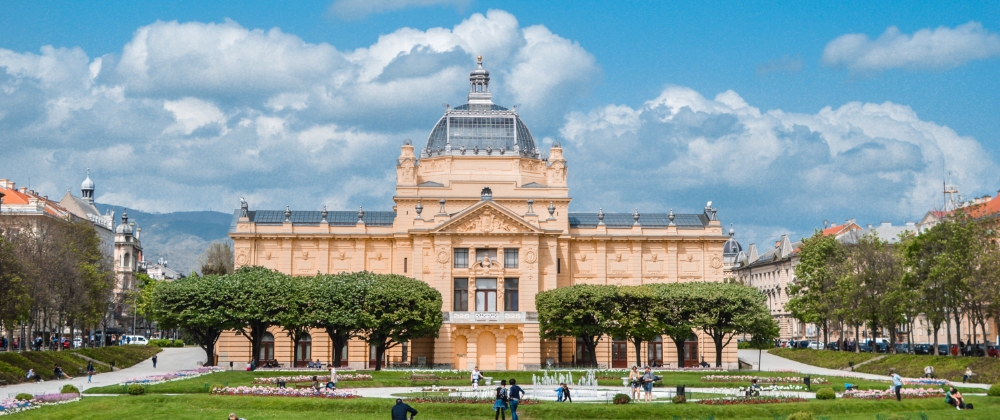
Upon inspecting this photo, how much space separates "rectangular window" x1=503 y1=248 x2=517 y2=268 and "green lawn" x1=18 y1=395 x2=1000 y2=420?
158 ft

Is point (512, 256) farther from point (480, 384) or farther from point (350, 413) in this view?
point (350, 413)

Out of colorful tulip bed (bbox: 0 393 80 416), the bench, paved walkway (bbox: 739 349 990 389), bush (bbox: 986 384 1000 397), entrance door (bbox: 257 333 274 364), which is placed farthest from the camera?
entrance door (bbox: 257 333 274 364)

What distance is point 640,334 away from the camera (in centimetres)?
9375

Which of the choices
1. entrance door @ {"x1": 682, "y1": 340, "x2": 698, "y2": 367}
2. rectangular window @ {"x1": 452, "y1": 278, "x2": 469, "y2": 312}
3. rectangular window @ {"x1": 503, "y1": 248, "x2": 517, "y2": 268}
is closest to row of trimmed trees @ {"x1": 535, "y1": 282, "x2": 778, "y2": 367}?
rectangular window @ {"x1": 503, "y1": 248, "x2": 517, "y2": 268}

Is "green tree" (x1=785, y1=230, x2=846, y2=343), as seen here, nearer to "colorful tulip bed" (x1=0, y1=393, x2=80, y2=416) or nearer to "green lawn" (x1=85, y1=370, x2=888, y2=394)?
"green lawn" (x1=85, y1=370, x2=888, y2=394)

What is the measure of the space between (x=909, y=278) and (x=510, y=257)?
1403 inches

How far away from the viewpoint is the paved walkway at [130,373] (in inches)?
2753

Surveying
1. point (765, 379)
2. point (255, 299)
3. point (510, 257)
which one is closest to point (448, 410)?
point (765, 379)

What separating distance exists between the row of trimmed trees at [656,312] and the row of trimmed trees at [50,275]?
43.3 m

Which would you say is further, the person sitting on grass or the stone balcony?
the stone balcony

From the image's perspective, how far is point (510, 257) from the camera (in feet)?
340

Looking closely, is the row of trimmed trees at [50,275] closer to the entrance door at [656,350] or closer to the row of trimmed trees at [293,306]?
the row of trimmed trees at [293,306]

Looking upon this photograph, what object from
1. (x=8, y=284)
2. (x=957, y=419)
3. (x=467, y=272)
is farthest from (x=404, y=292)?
(x=957, y=419)

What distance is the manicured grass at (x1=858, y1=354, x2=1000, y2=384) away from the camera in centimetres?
7844
